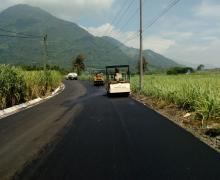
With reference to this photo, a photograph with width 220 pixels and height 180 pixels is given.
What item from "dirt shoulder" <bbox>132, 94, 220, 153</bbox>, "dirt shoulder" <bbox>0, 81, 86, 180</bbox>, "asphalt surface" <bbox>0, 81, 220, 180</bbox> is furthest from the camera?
"dirt shoulder" <bbox>132, 94, 220, 153</bbox>

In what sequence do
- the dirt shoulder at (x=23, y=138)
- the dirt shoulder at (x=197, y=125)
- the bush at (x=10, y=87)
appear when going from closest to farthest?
the dirt shoulder at (x=23, y=138), the dirt shoulder at (x=197, y=125), the bush at (x=10, y=87)

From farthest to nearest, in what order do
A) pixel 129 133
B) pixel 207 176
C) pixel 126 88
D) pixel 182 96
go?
pixel 126 88 → pixel 182 96 → pixel 129 133 → pixel 207 176

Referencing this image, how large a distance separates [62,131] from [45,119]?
4.10 metres

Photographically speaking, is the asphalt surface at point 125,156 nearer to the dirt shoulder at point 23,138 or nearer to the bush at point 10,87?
the dirt shoulder at point 23,138

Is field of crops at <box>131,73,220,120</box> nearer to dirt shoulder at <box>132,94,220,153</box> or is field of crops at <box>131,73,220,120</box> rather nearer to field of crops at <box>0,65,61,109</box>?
dirt shoulder at <box>132,94,220,153</box>

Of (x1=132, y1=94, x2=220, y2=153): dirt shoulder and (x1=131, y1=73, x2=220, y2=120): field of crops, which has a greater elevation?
(x1=131, y1=73, x2=220, y2=120): field of crops

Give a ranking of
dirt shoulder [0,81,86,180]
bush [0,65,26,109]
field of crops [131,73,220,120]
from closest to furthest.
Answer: dirt shoulder [0,81,86,180] < field of crops [131,73,220,120] < bush [0,65,26,109]

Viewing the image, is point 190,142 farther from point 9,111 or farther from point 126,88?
point 126,88

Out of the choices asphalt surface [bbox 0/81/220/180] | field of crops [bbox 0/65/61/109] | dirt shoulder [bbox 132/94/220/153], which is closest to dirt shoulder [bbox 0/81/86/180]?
asphalt surface [bbox 0/81/220/180]

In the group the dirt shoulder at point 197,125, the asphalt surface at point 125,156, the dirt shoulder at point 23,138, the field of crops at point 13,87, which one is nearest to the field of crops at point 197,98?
the dirt shoulder at point 197,125

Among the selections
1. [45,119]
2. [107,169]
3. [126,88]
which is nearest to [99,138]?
[107,169]

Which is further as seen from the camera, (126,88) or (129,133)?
(126,88)

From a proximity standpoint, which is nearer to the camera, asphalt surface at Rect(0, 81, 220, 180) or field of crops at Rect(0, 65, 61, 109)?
asphalt surface at Rect(0, 81, 220, 180)

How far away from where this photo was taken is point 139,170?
25.7ft
